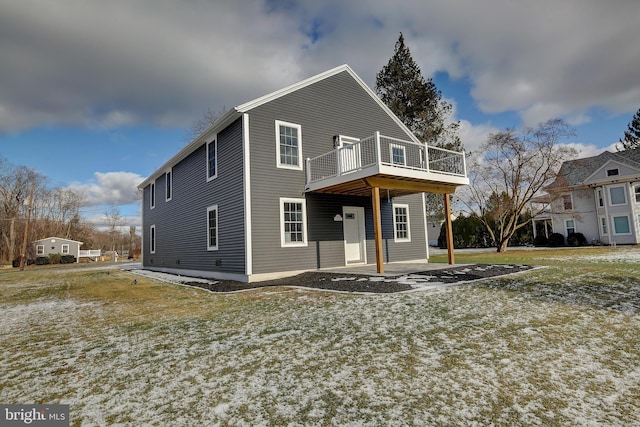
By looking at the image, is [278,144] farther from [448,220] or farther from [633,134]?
[633,134]

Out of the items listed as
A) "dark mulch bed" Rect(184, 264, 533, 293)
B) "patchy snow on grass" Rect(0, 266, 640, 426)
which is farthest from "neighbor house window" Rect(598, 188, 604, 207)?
"patchy snow on grass" Rect(0, 266, 640, 426)

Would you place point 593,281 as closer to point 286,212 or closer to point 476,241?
point 286,212

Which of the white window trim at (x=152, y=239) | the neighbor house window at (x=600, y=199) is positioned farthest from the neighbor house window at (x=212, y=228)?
the neighbor house window at (x=600, y=199)

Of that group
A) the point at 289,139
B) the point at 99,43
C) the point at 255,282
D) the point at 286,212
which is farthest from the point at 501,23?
the point at 99,43

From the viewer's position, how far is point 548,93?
73.4 feet

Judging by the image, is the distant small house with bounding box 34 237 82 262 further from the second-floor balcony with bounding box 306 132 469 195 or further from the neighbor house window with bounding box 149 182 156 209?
the second-floor balcony with bounding box 306 132 469 195

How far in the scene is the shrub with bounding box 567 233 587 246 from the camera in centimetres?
2517

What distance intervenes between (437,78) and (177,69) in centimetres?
2016

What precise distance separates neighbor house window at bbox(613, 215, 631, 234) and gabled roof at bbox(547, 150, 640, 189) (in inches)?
138

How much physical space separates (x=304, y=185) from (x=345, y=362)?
27.3ft

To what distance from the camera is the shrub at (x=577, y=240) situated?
25172mm

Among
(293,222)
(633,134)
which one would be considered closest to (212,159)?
(293,222)

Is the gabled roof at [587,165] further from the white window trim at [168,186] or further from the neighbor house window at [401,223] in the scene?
the white window trim at [168,186]

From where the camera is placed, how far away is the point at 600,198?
81.2 ft
